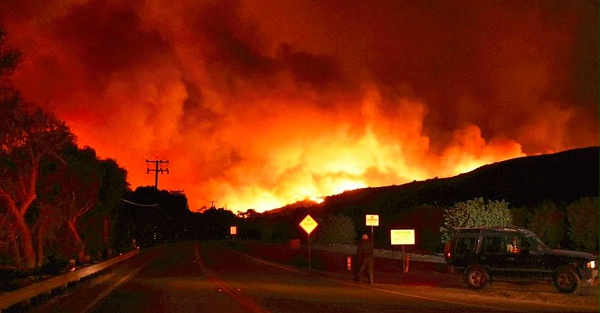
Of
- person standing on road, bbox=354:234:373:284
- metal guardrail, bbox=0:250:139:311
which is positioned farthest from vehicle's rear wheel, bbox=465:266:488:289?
metal guardrail, bbox=0:250:139:311

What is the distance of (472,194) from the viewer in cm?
13375

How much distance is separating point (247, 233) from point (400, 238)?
119 m

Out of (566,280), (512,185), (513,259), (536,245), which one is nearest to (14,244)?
(513,259)

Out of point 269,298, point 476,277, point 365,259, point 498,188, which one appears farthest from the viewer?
point 498,188

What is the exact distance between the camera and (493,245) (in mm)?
29469

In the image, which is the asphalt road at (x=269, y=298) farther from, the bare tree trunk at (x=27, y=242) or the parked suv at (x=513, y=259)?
the bare tree trunk at (x=27, y=242)

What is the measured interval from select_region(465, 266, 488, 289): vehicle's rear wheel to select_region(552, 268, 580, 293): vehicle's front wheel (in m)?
2.64

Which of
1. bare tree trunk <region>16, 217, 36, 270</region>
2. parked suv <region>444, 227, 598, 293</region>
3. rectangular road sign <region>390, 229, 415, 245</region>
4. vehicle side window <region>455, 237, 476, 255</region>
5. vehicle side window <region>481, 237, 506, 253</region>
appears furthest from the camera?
bare tree trunk <region>16, 217, 36, 270</region>

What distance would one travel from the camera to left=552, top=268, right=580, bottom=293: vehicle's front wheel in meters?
27.0

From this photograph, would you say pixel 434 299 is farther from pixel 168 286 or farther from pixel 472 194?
pixel 472 194

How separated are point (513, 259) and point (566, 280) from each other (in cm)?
212

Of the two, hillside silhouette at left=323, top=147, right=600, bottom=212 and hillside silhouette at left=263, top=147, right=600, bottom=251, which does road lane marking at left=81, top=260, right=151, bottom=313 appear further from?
hillside silhouette at left=323, top=147, right=600, bottom=212

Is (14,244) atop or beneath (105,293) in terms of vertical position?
atop

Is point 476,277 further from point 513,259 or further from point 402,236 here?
point 402,236
